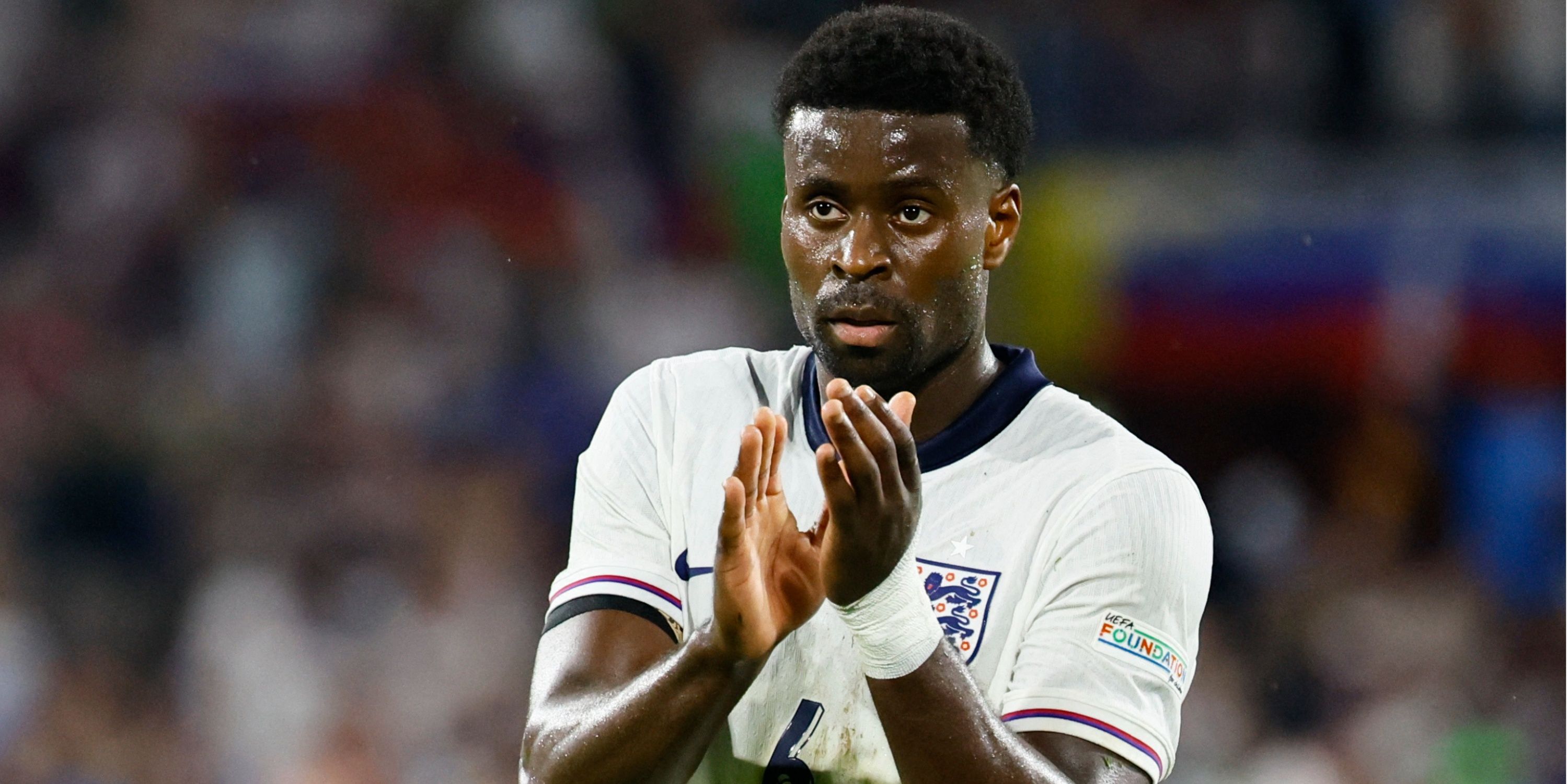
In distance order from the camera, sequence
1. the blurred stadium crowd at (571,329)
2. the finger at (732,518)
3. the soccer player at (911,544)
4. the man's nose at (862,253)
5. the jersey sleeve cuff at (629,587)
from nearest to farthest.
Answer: the finger at (732,518)
the soccer player at (911,544)
the man's nose at (862,253)
the jersey sleeve cuff at (629,587)
the blurred stadium crowd at (571,329)

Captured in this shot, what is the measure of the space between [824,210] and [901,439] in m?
0.57

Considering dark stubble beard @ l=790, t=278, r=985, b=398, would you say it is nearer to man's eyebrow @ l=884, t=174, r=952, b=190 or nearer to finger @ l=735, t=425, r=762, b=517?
man's eyebrow @ l=884, t=174, r=952, b=190

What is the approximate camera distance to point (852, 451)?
6.31ft

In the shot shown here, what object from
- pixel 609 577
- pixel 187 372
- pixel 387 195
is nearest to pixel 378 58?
pixel 387 195

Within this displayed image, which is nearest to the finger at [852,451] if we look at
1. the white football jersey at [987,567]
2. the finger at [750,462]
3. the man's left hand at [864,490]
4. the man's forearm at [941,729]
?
the man's left hand at [864,490]

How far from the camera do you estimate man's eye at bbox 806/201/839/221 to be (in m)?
2.45

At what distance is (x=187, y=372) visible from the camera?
6.00m

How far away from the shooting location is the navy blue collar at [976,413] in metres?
2.55

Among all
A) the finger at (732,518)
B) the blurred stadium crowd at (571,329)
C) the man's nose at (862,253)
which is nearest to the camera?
the finger at (732,518)

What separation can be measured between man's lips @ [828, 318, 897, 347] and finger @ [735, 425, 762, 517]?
0.41 m

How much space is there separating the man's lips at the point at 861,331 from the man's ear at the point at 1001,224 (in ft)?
0.72

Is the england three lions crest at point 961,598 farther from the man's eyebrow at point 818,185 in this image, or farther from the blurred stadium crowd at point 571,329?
the blurred stadium crowd at point 571,329

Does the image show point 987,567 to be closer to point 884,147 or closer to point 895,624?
point 895,624

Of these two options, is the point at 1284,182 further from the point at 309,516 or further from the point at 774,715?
the point at 774,715
